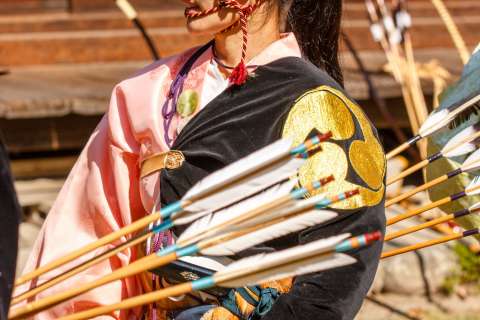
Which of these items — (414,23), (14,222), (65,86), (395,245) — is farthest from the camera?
(414,23)

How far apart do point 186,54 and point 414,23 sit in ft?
14.9

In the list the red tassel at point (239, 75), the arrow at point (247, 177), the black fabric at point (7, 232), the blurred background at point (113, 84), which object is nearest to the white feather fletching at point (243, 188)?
the arrow at point (247, 177)

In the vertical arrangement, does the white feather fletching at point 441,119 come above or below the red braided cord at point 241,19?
below

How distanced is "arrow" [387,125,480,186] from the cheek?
499 mm

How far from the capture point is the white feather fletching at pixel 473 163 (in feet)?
7.45

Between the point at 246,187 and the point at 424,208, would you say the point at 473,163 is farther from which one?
the point at 246,187

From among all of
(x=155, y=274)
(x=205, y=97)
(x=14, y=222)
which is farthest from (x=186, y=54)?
(x=14, y=222)

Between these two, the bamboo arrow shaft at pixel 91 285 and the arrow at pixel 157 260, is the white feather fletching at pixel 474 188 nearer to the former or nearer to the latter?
the arrow at pixel 157 260

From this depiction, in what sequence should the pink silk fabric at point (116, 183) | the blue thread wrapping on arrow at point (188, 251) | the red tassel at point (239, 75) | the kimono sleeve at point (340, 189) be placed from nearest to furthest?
the blue thread wrapping on arrow at point (188, 251) < the kimono sleeve at point (340, 189) < the red tassel at point (239, 75) < the pink silk fabric at point (116, 183)

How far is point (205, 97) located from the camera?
2258 millimetres

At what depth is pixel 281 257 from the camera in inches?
63.9

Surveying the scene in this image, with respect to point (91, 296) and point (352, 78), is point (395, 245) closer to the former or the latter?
point (352, 78)

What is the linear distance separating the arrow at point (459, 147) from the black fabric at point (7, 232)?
988 millimetres

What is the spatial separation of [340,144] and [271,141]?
14 centimetres
